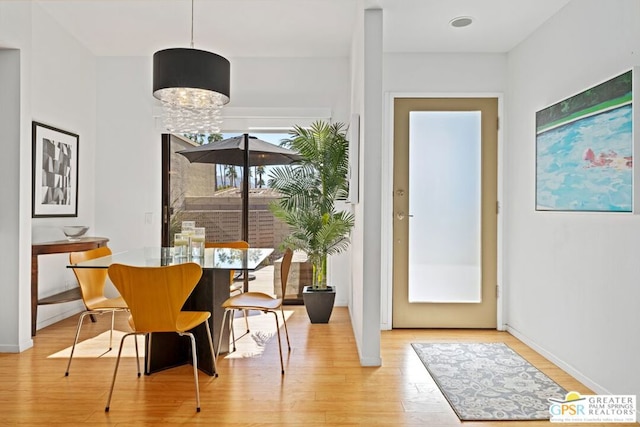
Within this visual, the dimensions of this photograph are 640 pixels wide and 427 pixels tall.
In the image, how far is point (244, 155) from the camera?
4797mm

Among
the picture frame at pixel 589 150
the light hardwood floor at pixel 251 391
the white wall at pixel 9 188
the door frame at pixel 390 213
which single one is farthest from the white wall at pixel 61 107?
the picture frame at pixel 589 150

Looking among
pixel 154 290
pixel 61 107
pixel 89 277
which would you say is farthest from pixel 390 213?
pixel 61 107

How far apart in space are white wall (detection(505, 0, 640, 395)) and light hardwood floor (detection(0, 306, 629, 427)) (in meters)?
0.28

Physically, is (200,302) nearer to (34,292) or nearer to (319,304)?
(319,304)

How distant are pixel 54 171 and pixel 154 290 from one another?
8.51 ft

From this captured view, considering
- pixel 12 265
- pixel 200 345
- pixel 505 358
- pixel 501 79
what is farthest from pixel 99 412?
pixel 501 79

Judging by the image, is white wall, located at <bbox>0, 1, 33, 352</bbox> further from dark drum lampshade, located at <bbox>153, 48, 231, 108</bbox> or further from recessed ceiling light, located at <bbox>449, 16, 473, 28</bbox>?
recessed ceiling light, located at <bbox>449, 16, 473, 28</bbox>

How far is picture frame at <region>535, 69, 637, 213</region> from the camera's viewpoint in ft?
7.77

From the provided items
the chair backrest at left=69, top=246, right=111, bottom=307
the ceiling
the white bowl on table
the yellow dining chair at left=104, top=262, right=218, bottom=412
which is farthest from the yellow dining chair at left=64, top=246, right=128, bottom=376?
the ceiling

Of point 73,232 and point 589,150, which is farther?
point 73,232

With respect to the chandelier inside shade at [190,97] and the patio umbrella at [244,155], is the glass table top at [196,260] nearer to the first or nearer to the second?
the chandelier inside shade at [190,97]

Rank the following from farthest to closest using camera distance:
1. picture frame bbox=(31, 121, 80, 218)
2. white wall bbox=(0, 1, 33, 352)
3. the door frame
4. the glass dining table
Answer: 1. the door frame
2. picture frame bbox=(31, 121, 80, 218)
3. white wall bbox=(0, 1, 33, 352)
4. the glass dining table

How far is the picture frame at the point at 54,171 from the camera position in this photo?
3824 mm

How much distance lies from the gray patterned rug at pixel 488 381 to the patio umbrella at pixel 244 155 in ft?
7.78
